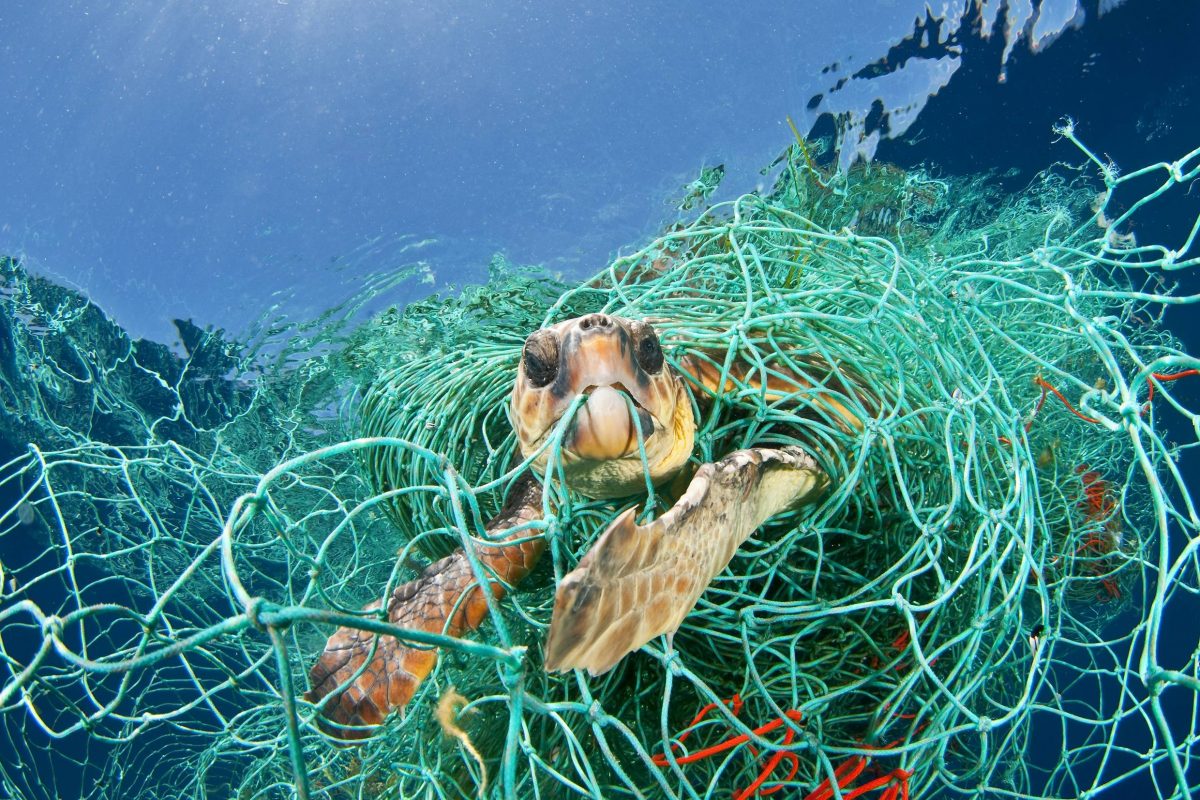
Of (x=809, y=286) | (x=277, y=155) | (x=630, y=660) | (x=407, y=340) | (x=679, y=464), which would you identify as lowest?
(x=630, y=660)

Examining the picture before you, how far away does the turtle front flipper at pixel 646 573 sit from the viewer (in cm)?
64

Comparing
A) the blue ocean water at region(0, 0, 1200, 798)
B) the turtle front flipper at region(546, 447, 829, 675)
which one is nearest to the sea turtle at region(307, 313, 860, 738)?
the turtle front flipper at region(546, 447, 829, 675)

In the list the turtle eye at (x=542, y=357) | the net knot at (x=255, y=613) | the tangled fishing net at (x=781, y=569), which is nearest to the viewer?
the net knot at (x=255, y=613)

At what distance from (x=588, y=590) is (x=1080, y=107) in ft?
22.3

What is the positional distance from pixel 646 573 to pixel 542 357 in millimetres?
561

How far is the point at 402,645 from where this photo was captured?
1450 mm

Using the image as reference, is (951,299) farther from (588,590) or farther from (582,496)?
(588,590)

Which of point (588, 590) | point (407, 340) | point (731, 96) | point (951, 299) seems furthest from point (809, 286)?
point (731, 96)

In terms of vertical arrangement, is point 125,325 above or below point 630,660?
above

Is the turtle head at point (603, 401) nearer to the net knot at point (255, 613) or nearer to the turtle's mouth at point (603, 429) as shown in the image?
the turtle's mouth at point (603, 429)

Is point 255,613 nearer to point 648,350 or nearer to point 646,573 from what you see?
point 646,573

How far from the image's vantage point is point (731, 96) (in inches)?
199

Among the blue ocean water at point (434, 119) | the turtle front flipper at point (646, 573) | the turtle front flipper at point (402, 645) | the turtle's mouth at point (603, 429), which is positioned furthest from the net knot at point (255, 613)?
the blue ocean water at point (434, 119)

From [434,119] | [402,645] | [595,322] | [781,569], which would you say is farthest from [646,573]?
[434,119]
